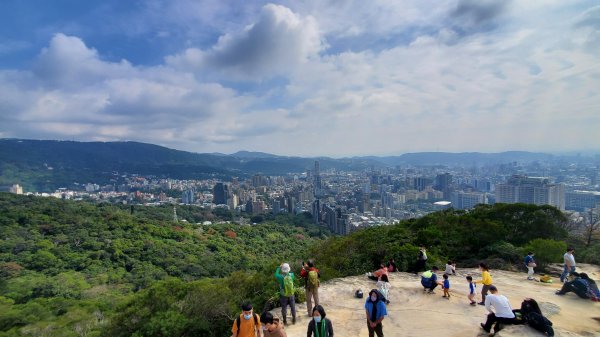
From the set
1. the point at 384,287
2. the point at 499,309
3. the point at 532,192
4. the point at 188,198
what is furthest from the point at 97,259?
the point at 188,198

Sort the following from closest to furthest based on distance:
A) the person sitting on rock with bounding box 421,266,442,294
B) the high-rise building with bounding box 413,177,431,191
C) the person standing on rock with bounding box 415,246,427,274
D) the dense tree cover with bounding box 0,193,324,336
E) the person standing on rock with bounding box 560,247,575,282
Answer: the person sitting on rock with bounding box 421,266,442,294
the person standing on rock with bounding box 560,247,575,282
the person standing on rock with bounding box 415,246,427,274
the dense tree cover with bounding box 0,193,324,336
the high-rise building with bounding box 413,177,431,191

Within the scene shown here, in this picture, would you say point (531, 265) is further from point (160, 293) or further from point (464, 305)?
point (160, 293)

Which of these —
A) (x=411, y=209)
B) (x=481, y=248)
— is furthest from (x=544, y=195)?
(x=481, y=248)

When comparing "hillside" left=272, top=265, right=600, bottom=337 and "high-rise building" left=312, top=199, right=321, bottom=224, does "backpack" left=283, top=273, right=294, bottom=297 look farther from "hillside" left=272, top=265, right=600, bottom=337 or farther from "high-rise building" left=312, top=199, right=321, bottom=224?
"high-rise building" left=312, top=199, right=321, bottom=224

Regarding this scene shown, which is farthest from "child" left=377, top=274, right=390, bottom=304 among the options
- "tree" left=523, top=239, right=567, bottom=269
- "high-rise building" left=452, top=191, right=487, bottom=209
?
"high-rise building" left=452, top=191, right=487, bottom=209

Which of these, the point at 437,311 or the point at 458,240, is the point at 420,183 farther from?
the point at 437,311

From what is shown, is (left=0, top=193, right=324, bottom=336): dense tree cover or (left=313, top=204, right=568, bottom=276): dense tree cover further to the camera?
(left=0, top=193, right=324, bottom=336): dense tree cover

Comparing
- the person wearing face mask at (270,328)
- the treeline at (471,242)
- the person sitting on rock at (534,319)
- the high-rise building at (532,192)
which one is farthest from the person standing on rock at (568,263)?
the high-rise building at (532,192)
